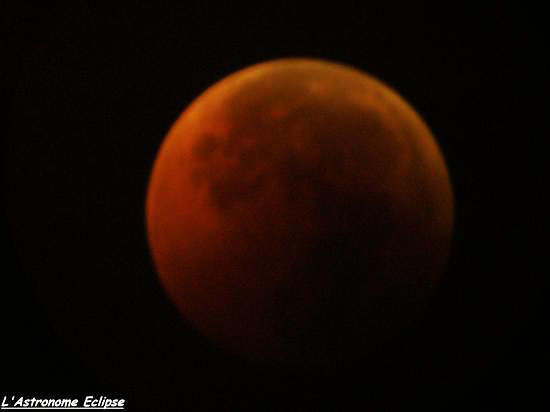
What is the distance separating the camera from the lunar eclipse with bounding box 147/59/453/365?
4.14 meters

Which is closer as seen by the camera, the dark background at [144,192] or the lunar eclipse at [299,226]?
the lunar eclipse at [299,226]

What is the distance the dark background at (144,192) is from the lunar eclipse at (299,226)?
998mm

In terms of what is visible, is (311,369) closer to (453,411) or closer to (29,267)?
(453,411)

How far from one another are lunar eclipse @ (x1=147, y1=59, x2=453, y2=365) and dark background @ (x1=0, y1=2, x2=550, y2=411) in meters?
1.00

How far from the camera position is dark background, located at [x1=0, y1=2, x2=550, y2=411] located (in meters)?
5.25

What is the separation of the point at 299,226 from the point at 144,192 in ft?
6.86

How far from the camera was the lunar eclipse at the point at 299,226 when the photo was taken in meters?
4.14

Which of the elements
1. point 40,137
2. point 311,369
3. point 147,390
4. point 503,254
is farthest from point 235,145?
point 503,254

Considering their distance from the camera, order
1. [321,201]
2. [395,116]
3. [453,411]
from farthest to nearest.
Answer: [453,411], [395,116], [321,201]

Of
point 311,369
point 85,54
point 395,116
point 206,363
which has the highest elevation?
point 85,54

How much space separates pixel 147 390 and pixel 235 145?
9.20 feet

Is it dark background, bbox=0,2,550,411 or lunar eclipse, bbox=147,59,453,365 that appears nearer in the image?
lunar eclipse, bbox=147,59,453,365

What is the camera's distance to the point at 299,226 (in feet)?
13.5

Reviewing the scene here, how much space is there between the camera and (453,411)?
527cm
